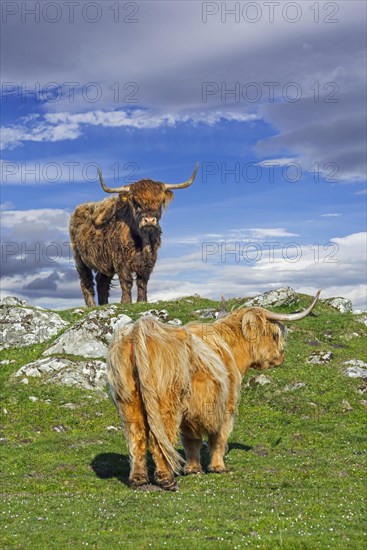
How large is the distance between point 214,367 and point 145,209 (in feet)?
65.9

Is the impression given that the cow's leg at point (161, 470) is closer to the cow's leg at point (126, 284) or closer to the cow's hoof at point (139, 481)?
the cow's hoof at point (139, 481)

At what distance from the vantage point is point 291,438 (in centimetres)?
1886

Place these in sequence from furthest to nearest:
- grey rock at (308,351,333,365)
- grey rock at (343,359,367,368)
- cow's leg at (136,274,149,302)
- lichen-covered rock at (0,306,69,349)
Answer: cow's leg at (136,274,149,302)
lichen-covered rock at (0,306,69,349)
grey rock at (308,351,333,365)
grey rock at (343,359,367,368)

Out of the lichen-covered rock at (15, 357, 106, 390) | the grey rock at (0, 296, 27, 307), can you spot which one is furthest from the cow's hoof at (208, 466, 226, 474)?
the grey rock at (0, 296, 27, 307)

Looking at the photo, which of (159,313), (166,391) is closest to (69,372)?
(159,313)

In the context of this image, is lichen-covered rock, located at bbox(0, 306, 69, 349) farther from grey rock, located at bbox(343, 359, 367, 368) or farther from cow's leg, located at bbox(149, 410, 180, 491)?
cow's leg, located at bbox(149, 410, 180, 491)

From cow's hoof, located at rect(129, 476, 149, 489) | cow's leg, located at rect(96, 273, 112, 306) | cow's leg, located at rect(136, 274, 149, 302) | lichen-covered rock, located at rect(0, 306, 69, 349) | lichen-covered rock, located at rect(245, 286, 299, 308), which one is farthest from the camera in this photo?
cow's leg, located at rect(96, 273, 112, 306)

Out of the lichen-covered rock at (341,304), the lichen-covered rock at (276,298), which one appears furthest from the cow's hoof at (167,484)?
the lichen-covered rock at (341,304)

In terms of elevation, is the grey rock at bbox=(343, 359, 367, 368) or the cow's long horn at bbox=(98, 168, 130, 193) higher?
the cow's long horn at bbox=(98, 168, 130, 193)

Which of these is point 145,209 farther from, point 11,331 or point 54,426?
point 54,426

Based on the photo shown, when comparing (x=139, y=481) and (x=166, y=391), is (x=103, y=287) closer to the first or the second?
(x=139, y=481)

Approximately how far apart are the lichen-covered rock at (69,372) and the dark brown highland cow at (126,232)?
9.52 m

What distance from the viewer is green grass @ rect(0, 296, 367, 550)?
31.6 feet

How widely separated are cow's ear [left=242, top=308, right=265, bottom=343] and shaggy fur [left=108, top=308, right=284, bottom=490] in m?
1.29
